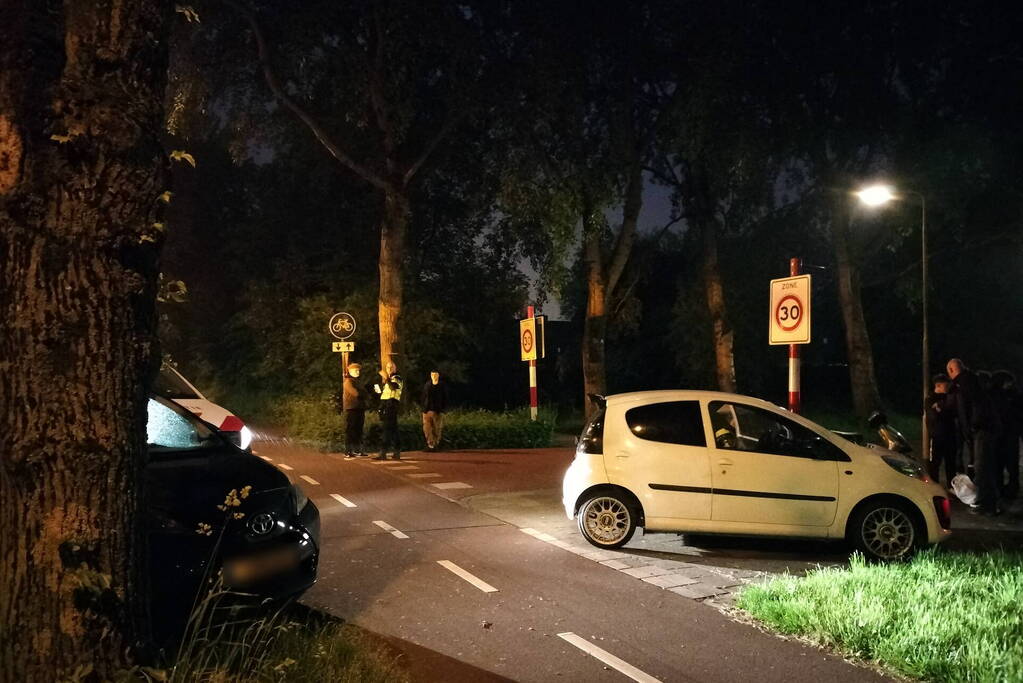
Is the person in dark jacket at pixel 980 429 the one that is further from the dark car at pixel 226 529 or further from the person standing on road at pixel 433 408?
the person standing on road at pixel 433 408

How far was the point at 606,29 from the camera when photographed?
21.1 m

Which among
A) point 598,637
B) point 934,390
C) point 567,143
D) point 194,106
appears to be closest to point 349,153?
point 194,106

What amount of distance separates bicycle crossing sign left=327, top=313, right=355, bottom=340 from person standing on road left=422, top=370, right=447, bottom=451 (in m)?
2.95

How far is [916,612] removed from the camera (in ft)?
19.6

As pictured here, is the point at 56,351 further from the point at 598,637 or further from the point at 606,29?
the point at 606,29

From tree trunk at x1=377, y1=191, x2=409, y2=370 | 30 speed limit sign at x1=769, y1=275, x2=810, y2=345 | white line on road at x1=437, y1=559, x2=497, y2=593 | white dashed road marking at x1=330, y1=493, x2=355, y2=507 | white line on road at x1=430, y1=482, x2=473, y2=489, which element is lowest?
white line on road at x1=437, y1=559, x2=497, y2=593

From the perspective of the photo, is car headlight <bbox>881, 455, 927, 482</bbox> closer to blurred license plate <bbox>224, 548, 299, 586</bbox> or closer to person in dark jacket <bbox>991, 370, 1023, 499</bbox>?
person in dark jacket <bbox>991, 370, 1023, 499</bbox>

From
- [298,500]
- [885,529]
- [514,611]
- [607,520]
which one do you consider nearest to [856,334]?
[885,529]

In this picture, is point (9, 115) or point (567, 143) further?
point (567, 143)

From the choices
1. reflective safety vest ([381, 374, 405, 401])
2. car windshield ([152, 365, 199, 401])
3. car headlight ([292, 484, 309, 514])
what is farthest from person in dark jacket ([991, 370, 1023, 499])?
car windshield ([152, 365, 199, 401])

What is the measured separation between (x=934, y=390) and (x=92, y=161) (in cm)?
1116

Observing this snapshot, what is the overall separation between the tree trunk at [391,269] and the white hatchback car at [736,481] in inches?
514

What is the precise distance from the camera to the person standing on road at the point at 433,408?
18016mm

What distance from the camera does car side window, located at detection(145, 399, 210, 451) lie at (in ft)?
23.8
